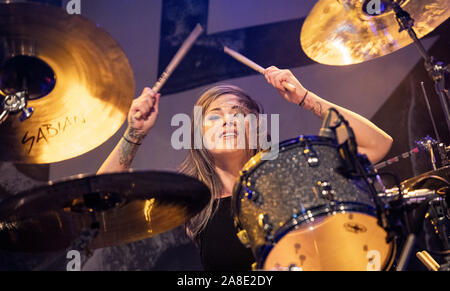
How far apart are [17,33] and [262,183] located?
897 millimetres

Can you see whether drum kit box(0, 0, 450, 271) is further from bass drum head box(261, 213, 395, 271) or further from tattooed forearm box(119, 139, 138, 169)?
tattooed forearm box(119, 139, 138, 169)

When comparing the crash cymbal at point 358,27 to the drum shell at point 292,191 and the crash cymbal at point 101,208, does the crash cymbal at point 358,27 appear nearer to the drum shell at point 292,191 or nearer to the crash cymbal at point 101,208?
the drum shell at point 292,191

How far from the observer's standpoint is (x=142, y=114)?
5.58 ft

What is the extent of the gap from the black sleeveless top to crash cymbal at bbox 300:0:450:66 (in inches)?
34.8

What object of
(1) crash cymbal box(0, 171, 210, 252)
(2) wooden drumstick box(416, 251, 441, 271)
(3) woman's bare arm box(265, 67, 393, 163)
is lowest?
(2) wooden drumstick box(416, 251, 441, 271)

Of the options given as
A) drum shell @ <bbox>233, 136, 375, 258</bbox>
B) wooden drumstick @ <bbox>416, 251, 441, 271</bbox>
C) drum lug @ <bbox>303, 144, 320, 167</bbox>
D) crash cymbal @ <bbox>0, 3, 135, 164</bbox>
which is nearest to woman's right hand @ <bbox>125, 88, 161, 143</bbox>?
crash cymbal @ <bbox>0, 3, 135, 164</bbox>

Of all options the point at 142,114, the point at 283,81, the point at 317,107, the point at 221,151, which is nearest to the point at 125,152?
the point at 142,114

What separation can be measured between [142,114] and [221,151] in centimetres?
47

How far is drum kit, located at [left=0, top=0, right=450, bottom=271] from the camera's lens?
112 cm

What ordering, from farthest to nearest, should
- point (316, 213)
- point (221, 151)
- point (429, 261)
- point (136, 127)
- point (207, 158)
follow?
point (207, 158)
point (221, 151)
point (136, 127)
point (429, 261)
point (316, 213)

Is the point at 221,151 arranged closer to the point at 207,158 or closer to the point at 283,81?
the point at 207,158
